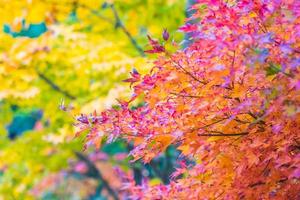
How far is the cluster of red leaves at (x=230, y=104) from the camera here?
1.88 m

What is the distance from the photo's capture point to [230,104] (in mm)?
2145

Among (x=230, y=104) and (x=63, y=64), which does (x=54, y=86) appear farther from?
(x=230, y=104)

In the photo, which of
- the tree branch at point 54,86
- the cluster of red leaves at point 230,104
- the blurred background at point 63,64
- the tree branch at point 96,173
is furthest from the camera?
the tree branch at point 96,173

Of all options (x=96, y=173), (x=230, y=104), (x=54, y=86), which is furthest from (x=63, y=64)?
(x=230, y=104)

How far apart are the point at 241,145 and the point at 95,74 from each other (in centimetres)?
344

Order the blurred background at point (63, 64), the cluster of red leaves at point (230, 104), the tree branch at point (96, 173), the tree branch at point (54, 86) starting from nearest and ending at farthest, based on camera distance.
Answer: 1. the cluster of red leaves at point (230, 104)
2. the blurred background at point (63, 64)
3. the tree branch at point (54, 86)
4. the tree branch at point (96, 173)

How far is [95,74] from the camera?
5.49m

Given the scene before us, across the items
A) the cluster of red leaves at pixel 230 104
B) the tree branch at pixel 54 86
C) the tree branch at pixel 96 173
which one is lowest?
the tree branch at pixel 96 173

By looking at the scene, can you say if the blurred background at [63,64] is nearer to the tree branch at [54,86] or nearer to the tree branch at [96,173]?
the tree branch at [54,86]

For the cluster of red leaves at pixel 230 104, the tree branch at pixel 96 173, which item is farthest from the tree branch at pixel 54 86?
the cluster of red leaves at pixel 230 104

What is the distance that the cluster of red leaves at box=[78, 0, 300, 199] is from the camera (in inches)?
74.0

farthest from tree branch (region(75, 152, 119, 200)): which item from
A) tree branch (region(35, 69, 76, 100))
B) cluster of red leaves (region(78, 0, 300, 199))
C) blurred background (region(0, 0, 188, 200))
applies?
cluster of red leaves (region(78, 0, 300, 199))

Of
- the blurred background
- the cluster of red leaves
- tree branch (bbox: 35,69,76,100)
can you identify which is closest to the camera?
the cluster of red leaves

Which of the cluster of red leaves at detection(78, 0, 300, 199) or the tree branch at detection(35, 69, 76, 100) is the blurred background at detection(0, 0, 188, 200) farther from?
the cluster of red leaves at detection(78, 0, 300, 199)
